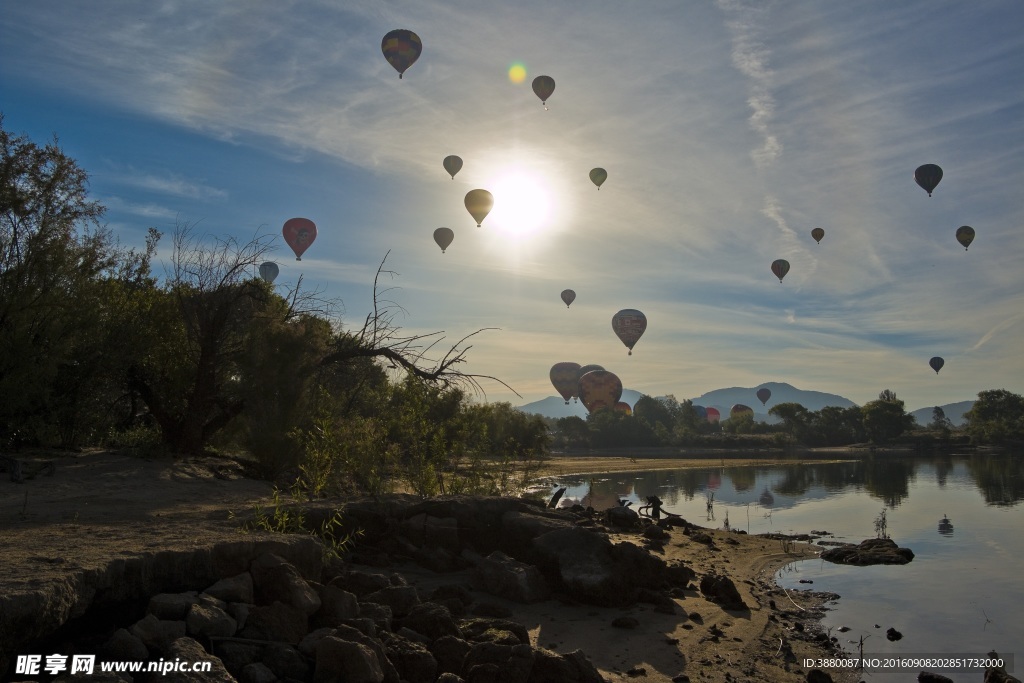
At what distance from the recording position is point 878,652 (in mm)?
12164

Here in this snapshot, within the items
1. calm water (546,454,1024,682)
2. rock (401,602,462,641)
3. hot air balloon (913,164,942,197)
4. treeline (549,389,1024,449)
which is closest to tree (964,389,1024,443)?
treeline (549,389,1024,449)

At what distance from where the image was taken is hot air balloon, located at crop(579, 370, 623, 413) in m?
Result: 119

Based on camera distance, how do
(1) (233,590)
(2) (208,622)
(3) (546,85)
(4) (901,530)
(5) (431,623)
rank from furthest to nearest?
(3) (546,85) < (4) (901,530) < (5) (431,623) < (1) (233,590) < (2) (208,622)

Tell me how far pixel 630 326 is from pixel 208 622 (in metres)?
88.2

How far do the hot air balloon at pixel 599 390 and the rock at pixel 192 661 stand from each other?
115 meters

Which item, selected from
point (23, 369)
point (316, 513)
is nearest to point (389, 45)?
point (23, 369)

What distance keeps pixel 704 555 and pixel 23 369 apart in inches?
656

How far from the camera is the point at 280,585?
22.5 feet

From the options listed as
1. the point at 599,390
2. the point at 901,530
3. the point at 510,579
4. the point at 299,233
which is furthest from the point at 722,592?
the point at 599,390

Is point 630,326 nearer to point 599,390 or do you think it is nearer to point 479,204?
point 599,390

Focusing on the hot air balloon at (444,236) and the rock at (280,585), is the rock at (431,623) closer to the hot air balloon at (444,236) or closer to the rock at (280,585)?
the rock at (280,585)

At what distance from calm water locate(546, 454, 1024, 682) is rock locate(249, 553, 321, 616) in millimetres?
8941

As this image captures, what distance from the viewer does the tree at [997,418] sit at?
105 meters

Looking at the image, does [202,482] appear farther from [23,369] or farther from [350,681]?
[350,681]
